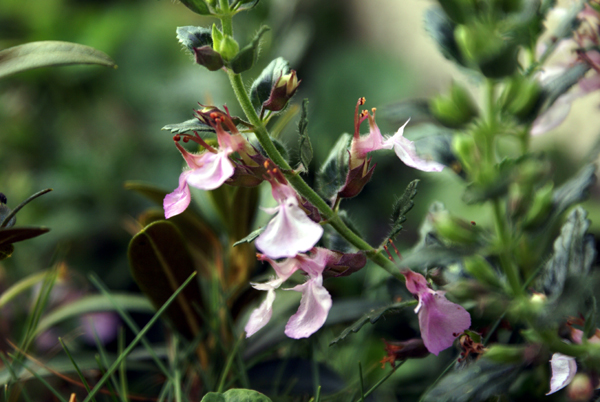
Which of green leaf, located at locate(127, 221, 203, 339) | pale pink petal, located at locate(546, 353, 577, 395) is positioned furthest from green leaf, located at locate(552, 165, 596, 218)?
green leaf, located at locate(127, 221, 203, 339)

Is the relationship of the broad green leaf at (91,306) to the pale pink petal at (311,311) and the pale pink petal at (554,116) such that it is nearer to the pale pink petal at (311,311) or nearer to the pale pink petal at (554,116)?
the pale pink petal at (311,311)

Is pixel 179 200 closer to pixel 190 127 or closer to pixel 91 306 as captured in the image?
pixel 190 127

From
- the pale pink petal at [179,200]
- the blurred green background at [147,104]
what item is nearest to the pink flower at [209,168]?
the pale pink petal at [179,200]

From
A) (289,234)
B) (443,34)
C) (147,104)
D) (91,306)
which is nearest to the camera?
(289,234)

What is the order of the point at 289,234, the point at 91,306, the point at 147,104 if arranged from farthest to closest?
the point at 147,104 → the point at 91,306 → the point at 289,234

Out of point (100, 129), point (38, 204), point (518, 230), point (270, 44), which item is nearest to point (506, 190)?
point (518, 230)

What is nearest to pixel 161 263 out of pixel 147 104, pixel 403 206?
pixel 403 206
